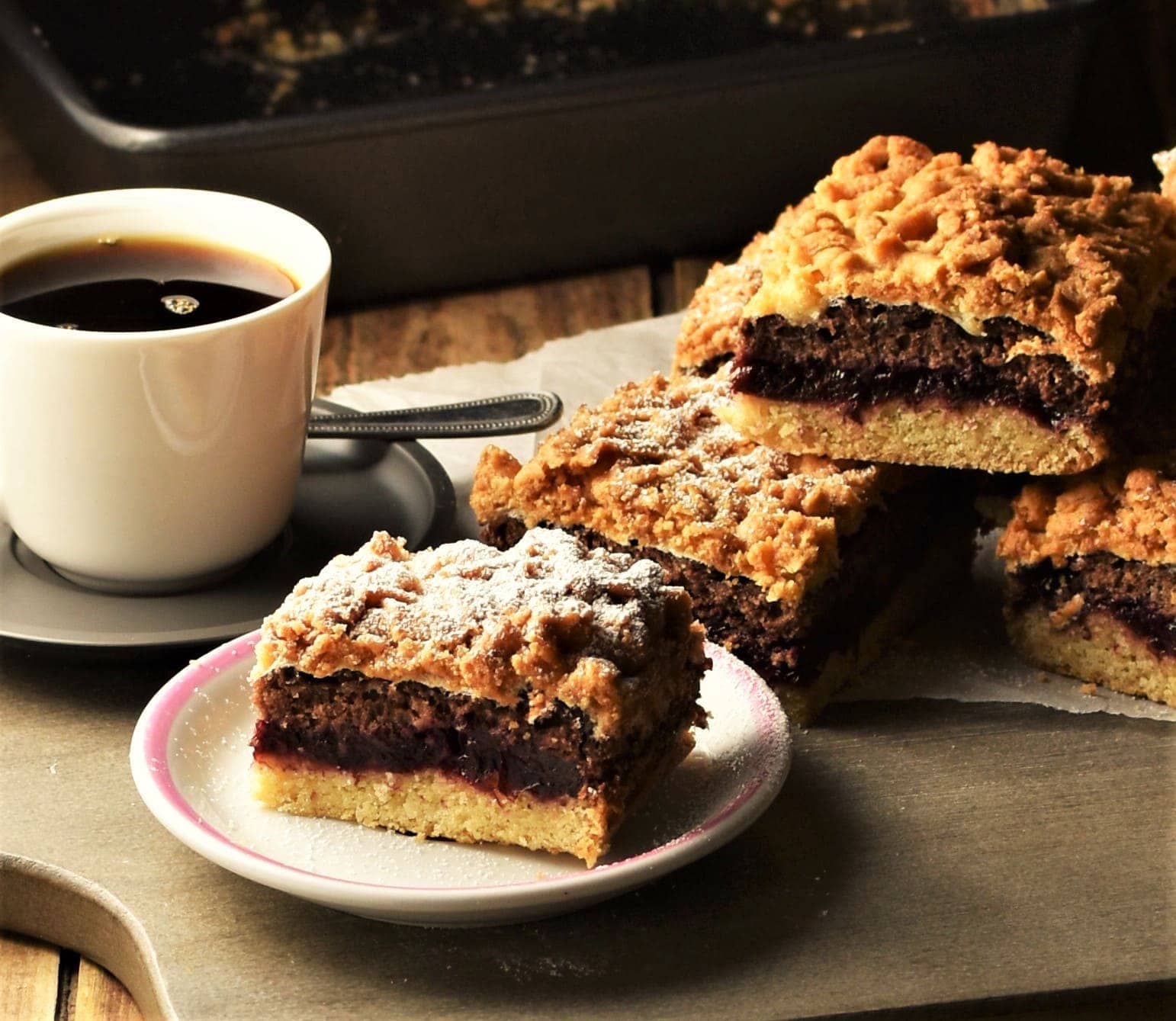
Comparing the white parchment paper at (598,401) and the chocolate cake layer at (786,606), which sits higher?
the chocolate cake layer at (786,606)

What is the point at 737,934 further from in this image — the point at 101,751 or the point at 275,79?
the point at 275,79

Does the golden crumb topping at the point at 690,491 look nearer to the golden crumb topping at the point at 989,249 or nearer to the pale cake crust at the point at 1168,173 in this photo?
the golden crumb topping at the point at 989,249

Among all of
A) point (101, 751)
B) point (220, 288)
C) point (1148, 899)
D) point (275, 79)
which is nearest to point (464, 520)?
point (220, 288)

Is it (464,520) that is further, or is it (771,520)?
(464,520)

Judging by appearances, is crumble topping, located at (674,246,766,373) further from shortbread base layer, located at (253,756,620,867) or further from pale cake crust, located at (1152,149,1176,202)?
shortbread base layer, located at (253,756,620,867)

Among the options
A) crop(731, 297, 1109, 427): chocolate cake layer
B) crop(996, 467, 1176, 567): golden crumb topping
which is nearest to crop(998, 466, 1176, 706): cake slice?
crop(996, 467, 1176, 567): golden crumb topping

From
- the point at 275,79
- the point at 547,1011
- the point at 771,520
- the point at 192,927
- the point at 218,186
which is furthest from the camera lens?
the point at 275,79

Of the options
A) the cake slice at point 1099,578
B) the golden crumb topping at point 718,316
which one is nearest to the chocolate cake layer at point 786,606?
the cake slice at point 1099,578
